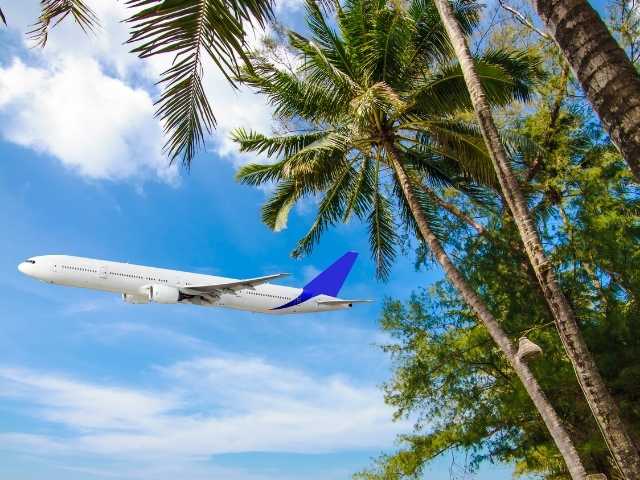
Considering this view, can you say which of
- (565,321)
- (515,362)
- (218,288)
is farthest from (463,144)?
(218,288)

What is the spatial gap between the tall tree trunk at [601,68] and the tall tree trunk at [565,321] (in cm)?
359

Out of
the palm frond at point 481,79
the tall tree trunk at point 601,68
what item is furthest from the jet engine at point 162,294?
the tall tree trunk at point 601,68

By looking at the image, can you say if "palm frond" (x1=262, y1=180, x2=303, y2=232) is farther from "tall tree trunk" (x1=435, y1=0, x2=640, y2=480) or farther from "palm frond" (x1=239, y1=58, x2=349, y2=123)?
"tall tree trunk" (x1=435, y1=0, x2=640, y2=480)

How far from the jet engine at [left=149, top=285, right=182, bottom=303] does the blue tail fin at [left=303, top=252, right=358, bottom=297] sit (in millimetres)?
10801

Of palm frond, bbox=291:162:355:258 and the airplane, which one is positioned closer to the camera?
palm frond, bbox=291:162:355:258

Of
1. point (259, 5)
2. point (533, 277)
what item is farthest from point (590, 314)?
point (259, 5)

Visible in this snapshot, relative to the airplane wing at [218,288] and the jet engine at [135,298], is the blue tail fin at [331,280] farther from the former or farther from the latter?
the jet engine at [135,298]

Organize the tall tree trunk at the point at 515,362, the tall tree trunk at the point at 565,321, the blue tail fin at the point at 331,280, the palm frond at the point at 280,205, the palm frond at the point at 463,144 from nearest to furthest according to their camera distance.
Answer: the tall tree trunk at the point at 565,321 < the tall tree trunk at the point at 515,362 < the palm frond at the point at 463,144 < the palm frond at the point at 280,205 < the blue tail fin at the point at 331,280

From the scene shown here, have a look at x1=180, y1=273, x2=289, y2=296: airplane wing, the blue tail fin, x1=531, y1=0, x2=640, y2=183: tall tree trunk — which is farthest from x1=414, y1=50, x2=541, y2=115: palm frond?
the blue tail fin

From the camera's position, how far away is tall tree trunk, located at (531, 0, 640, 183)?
3.87m

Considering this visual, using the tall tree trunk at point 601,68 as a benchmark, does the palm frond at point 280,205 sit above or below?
above

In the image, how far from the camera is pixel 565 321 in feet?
24.8

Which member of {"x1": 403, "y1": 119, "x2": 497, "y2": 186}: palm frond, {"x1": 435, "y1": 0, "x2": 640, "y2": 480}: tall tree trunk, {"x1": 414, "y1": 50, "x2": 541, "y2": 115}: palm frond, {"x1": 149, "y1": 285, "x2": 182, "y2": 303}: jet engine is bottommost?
{"x1": 435, "y1": 0, "x2": 640, "y2": 480}: tall tree trunk

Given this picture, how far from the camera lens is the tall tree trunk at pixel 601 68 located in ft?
12.7
